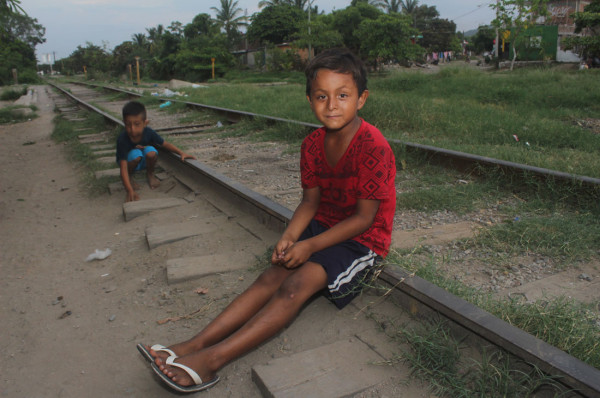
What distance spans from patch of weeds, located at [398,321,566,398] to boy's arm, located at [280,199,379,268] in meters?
0.48

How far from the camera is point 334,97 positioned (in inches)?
85.4

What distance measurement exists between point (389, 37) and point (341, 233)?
31.3m

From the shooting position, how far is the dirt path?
1927 mm

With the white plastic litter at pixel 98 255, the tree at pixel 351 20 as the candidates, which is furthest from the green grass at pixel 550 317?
the tree at pixel 351 20

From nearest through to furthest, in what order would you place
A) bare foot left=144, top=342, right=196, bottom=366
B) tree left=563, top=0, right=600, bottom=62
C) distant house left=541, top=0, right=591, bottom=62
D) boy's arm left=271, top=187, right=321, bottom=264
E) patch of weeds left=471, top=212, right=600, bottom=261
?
1. bare foot left=144, top=342, right=196, bottom=366
2. boy's arm left=271, top=187, right=321, bottom=264
3. patch of weeds left=471, top=212, right=600, bottom=261
4. tree left=563, top=0, right=600, bottom=62
5. distant house left=541, top=0, right=591, bottom=62

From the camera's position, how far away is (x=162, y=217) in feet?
13.3

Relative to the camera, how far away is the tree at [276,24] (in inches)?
1763

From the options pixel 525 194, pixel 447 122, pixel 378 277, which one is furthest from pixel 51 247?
pixel 447 122

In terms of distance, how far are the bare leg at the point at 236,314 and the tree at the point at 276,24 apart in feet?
146

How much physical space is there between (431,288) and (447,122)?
220 inches

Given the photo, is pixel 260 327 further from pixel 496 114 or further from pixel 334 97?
pixel 496 114

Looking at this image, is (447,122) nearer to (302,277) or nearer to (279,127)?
(279,127)

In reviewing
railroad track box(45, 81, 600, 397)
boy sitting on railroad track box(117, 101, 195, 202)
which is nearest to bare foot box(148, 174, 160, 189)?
boy sitting on railroad track box(117, 101, 195, 202)

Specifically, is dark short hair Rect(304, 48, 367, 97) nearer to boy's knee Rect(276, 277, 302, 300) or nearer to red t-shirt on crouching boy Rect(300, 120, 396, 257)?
red t-shirt on crouching boy Rect(300, 120, 396, 257)
